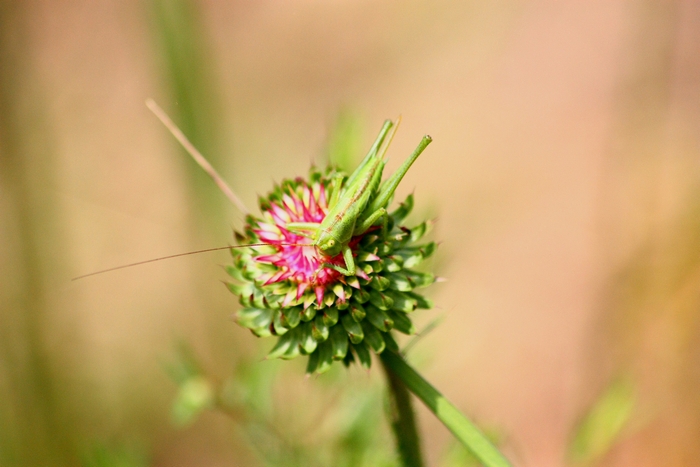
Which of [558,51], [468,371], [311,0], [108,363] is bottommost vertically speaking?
[468,371]

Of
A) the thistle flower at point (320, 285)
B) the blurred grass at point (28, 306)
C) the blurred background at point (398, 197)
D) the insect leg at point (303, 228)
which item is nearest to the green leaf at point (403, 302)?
the thistle flower at point (320, 285)

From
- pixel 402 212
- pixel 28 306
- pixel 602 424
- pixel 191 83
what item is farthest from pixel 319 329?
pixel 602 424

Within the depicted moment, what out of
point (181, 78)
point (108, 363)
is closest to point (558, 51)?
point (181, 78)

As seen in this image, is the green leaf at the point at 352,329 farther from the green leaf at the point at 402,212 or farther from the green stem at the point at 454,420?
the green leaf at the point at 402,212

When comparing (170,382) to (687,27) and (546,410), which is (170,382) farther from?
(687,27)

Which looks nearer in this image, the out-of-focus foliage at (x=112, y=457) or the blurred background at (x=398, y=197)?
the out-of-focus foliage at (x=112, y=457)

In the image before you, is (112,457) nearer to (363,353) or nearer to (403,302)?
(363,353)

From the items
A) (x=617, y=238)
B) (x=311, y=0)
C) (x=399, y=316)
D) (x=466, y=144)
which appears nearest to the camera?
(x=399, y=316)
